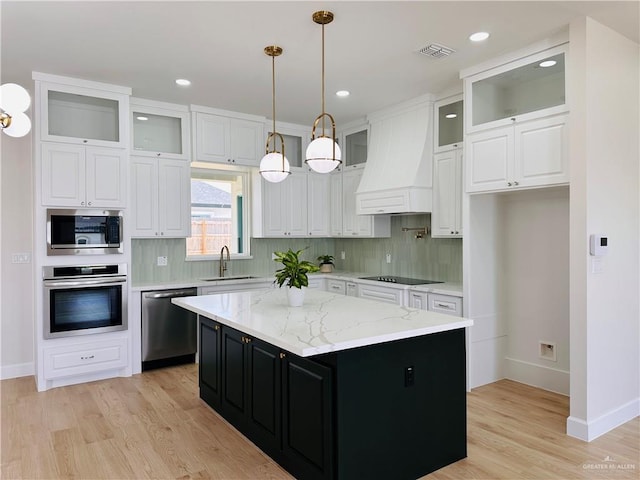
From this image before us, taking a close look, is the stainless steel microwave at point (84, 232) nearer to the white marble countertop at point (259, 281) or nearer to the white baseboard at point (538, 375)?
the white marble countertop at point (259, 281)

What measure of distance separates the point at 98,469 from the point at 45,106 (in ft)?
10.3

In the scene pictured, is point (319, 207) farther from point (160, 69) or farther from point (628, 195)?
point (628, 195)

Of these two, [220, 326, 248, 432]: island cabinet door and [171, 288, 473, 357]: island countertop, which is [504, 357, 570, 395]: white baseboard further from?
[220, 326, 248, 432]: island cabinet door

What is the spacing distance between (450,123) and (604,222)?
A: 72.3 inches

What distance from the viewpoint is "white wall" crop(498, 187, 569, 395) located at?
Result: 395cm

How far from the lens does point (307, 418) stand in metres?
2.43

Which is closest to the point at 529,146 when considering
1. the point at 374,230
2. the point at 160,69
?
the point at 374,230

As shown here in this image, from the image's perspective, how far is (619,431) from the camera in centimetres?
316

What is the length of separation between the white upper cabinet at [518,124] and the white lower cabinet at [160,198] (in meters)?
3.04

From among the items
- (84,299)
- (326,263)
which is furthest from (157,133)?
(326,263)

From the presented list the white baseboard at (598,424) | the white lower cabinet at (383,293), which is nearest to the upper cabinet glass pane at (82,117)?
→ the white lower cabinet at (383,293)

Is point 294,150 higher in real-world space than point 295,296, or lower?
higher

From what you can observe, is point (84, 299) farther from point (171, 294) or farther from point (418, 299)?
point (418, 299)

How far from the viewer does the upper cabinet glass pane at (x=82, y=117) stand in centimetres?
412
